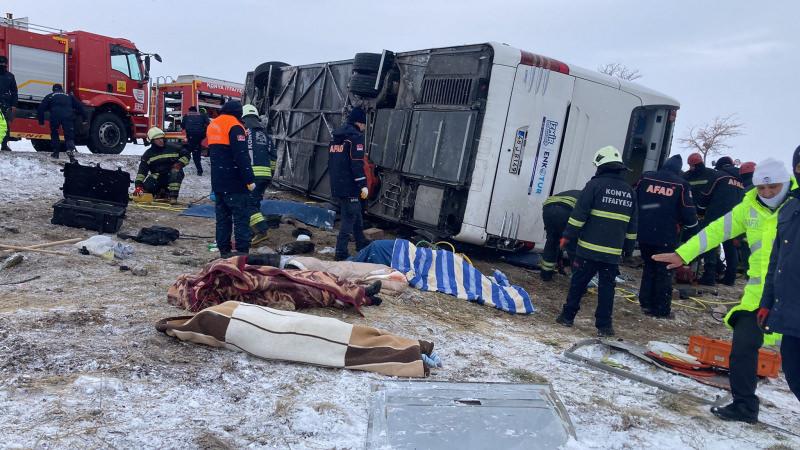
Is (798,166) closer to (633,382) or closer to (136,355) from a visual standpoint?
(633,382)

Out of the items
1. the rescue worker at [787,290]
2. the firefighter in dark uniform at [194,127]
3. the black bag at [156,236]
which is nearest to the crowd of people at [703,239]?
the rescue worker at [787,290]

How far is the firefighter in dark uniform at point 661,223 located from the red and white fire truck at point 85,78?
11610mm

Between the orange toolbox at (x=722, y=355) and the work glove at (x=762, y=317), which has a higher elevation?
the work glove at (x=762, y=317)

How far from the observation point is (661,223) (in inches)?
239

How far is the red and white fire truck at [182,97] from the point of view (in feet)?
64.9

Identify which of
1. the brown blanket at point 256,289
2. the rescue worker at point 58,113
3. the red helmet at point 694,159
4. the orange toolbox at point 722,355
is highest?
the red helmet at point 694,159

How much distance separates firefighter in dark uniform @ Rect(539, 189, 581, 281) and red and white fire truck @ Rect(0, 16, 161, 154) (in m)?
10.6

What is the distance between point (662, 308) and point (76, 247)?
239 inches

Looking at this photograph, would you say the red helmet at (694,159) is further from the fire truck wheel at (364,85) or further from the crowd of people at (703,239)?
the fire truck wheel at (364,85)

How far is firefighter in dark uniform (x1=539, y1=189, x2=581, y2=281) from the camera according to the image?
657 centimetres

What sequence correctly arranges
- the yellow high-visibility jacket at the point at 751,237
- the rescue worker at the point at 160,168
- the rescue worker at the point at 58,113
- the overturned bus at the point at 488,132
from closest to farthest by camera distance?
the yellow high-visibility jacket at the point at 751,237, the overturned bus at the point at 488,132, the rescue worker at the point at 160,168, the rescue worker at the point at 58,113

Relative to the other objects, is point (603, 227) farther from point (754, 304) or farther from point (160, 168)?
point (160, 168)

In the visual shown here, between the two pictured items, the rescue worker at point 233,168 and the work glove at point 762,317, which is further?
the rescue worker at point 233,168

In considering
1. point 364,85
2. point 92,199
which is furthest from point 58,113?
point 364,85
